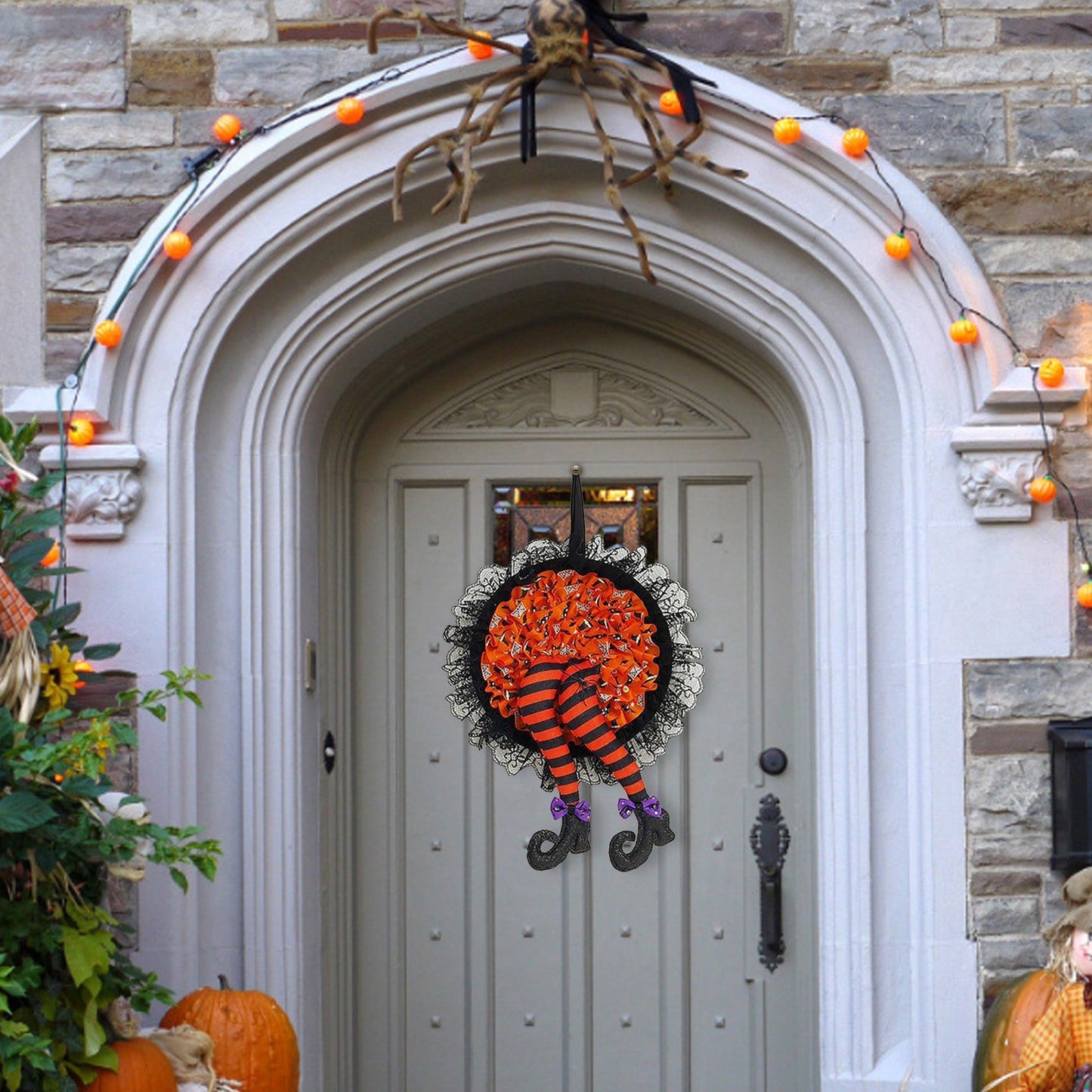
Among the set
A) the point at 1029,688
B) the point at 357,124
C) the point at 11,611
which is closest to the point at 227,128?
the point at 357,124

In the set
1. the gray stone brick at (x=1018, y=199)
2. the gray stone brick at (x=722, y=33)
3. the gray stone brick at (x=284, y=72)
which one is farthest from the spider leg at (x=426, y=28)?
the gray stone brick at (x=1018, y=199)

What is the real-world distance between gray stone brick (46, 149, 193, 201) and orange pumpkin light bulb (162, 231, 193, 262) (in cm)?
18

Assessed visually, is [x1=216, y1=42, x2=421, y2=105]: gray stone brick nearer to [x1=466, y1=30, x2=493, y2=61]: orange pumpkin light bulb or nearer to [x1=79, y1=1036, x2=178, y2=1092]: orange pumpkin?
[x1=466, y1=30, x2=493, y2=61]: orange pumpkin light bulb

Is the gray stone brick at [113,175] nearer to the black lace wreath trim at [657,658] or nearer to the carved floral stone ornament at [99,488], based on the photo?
the carved floral stone ornament at [99,488]

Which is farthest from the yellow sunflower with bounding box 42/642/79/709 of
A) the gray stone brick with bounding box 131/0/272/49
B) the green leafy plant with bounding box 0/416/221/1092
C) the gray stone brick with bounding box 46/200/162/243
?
the gray stone brick with bounding box 131/0/272/49

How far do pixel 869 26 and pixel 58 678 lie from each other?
237 cm

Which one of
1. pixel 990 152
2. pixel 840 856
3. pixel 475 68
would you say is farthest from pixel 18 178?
pixel 840 856

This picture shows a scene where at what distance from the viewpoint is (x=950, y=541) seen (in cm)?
361

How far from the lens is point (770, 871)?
4.10 meters

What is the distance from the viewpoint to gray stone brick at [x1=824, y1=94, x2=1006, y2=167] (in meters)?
3.66

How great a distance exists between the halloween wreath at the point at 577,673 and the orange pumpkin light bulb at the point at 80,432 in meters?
1.11

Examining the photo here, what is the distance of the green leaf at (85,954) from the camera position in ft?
9.77

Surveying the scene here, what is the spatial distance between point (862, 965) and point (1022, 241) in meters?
1.74

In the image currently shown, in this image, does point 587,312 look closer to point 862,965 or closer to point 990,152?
point 990,152
